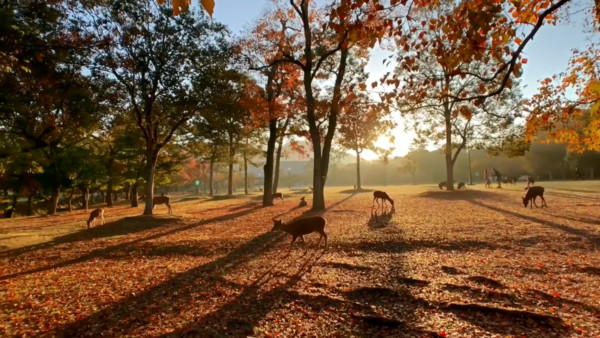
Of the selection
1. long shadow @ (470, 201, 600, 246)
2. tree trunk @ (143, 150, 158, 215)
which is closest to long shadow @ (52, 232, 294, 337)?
long shadow @ (470, 201, 600, 246)

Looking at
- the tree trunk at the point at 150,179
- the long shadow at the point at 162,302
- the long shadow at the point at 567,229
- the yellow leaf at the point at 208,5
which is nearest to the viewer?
the yellow leaf at the point at 208,5

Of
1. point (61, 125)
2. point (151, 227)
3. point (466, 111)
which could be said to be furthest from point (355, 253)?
point (61, 125)

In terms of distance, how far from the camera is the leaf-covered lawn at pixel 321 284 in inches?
221

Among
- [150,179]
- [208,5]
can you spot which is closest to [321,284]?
[208,5]

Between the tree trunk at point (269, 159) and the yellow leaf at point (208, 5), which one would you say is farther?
the tree trunk at point (269, 159)

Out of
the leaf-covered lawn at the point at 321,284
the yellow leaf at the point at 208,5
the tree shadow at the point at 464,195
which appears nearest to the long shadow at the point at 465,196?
the tree shadow at the point at 464,195

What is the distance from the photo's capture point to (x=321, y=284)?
296 inches

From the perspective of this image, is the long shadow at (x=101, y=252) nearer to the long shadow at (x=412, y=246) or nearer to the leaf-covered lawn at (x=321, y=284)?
the leaf-covered lawn at (x=321, y=284)

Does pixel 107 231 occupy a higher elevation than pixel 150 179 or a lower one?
lower

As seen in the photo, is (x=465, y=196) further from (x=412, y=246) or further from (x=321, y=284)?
(x=321, y=284)

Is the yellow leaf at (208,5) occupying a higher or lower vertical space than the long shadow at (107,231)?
higher

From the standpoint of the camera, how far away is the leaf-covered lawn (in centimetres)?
561

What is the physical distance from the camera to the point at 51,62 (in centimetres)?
1498

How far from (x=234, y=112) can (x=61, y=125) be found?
10.8 metres
